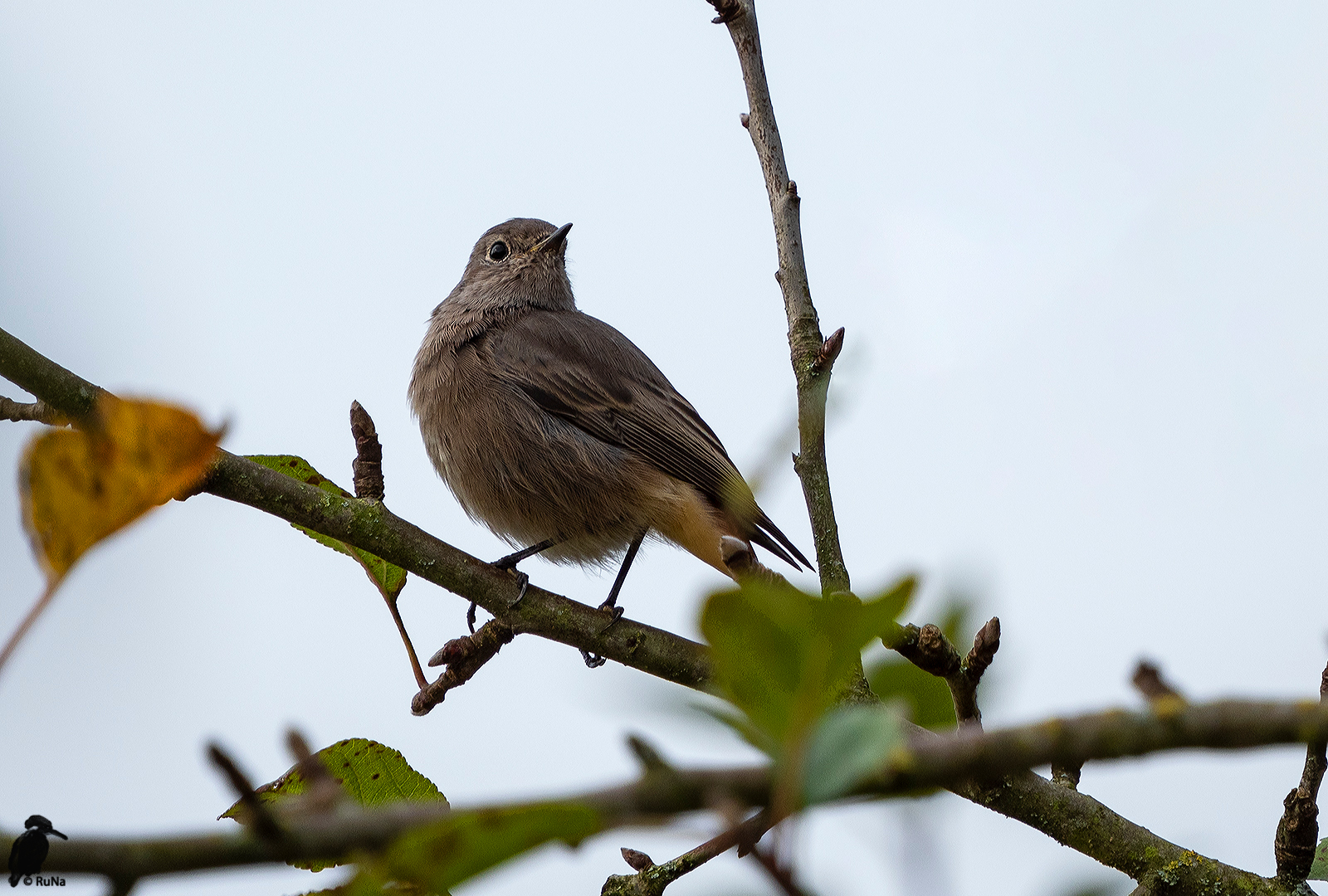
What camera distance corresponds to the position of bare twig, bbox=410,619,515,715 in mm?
3291

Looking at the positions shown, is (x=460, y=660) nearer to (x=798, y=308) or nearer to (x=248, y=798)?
(x=798, y=308)

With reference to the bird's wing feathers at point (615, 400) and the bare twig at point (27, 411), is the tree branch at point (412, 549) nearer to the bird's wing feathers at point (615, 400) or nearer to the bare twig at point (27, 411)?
the bare twig at point (27, 411)

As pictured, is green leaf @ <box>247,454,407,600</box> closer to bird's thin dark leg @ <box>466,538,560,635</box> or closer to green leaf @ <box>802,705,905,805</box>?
bird's thin dark leg @ <box>466,538,560,635</box>

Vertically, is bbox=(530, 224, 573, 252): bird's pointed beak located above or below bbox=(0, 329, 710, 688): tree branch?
above

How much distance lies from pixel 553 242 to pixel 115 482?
6329 mm

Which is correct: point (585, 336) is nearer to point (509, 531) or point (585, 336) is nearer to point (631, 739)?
point (509, 531)

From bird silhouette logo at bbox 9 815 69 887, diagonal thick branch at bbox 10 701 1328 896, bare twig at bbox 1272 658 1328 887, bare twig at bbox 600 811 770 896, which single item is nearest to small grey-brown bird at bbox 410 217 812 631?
bare twig at bbox 600 811 770 896

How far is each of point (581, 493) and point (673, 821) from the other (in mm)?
4515

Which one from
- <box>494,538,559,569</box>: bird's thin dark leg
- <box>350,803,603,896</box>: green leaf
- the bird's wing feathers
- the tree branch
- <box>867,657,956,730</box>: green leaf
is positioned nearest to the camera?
<box>350,803,603,896</box>: green leaf

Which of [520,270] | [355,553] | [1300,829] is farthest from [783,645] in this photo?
[520,270]

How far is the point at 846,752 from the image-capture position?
0.83 meters

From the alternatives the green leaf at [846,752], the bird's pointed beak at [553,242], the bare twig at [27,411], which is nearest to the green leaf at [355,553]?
the bare twig at [27,411]

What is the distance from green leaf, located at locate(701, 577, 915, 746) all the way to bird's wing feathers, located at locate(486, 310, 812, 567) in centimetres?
408

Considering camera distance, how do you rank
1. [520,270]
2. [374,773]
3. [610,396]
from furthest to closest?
1. [520,270]
2. [610,396]
3. [374,773]
